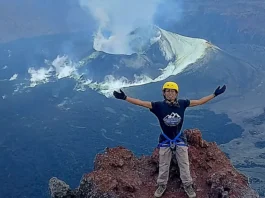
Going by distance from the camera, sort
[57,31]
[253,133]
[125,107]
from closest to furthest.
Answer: [253,133]
[125,107]
[57,31]

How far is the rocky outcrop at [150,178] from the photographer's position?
34.8ft

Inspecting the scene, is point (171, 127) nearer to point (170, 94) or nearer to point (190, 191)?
point (170, 94)

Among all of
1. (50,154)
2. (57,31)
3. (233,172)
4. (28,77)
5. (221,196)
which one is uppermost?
(57,31)

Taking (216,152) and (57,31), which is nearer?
(216,152)

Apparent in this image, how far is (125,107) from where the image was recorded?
59469mm

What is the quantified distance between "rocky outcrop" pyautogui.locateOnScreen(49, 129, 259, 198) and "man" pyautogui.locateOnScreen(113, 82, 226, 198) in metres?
0.43

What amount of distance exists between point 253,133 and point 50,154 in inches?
957

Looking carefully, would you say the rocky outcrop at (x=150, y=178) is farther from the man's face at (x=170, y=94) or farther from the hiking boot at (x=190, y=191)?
the man's face at (x=170, y=94)

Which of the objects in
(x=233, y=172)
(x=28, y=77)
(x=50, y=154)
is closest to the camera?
(x=233, y=172)

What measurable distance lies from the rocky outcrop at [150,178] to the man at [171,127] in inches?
17.1

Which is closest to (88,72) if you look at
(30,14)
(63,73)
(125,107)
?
(63,73)

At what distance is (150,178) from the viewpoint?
11758 mm

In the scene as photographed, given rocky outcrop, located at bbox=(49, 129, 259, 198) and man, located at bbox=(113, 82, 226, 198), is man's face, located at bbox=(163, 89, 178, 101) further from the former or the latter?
rocky outcrop, located at bbox=(49, 129, 259, 198)

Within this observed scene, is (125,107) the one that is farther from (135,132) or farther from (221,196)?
(221,196)
